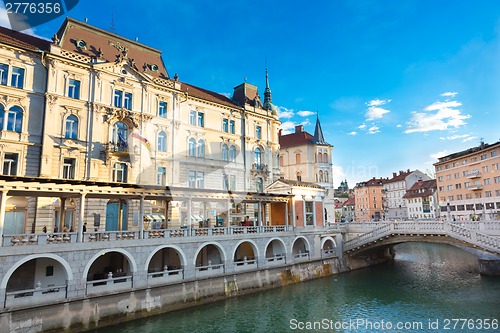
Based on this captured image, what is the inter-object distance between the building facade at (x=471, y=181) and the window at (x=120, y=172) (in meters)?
47.8

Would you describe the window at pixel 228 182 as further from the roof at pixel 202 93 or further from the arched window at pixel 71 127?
the arched window at pixel 71 127

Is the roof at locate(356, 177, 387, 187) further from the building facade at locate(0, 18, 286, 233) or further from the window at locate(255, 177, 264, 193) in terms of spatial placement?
the building facade at locate(0, 18, 286, 233)

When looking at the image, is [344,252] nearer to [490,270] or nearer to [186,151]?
[490,270]

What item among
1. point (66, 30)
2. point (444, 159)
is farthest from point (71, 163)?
point (444, 159)

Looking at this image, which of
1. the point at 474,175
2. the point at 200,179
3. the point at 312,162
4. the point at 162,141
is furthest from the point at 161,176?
the point at 474,175

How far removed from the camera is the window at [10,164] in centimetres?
2553

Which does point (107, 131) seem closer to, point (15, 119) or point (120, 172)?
point (120, 172)

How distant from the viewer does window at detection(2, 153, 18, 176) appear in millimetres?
25531

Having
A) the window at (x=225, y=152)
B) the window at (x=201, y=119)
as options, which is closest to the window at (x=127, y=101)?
the window at (x=201, y=119)

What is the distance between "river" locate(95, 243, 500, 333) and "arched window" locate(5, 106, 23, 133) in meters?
18.6

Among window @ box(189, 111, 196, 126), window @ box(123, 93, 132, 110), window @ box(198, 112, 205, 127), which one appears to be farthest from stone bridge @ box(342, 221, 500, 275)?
window @ box(123, 93, 132, 110)

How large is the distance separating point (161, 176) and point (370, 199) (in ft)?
288

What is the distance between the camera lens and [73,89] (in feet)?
94.9

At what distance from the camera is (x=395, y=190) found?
99.4 meters
